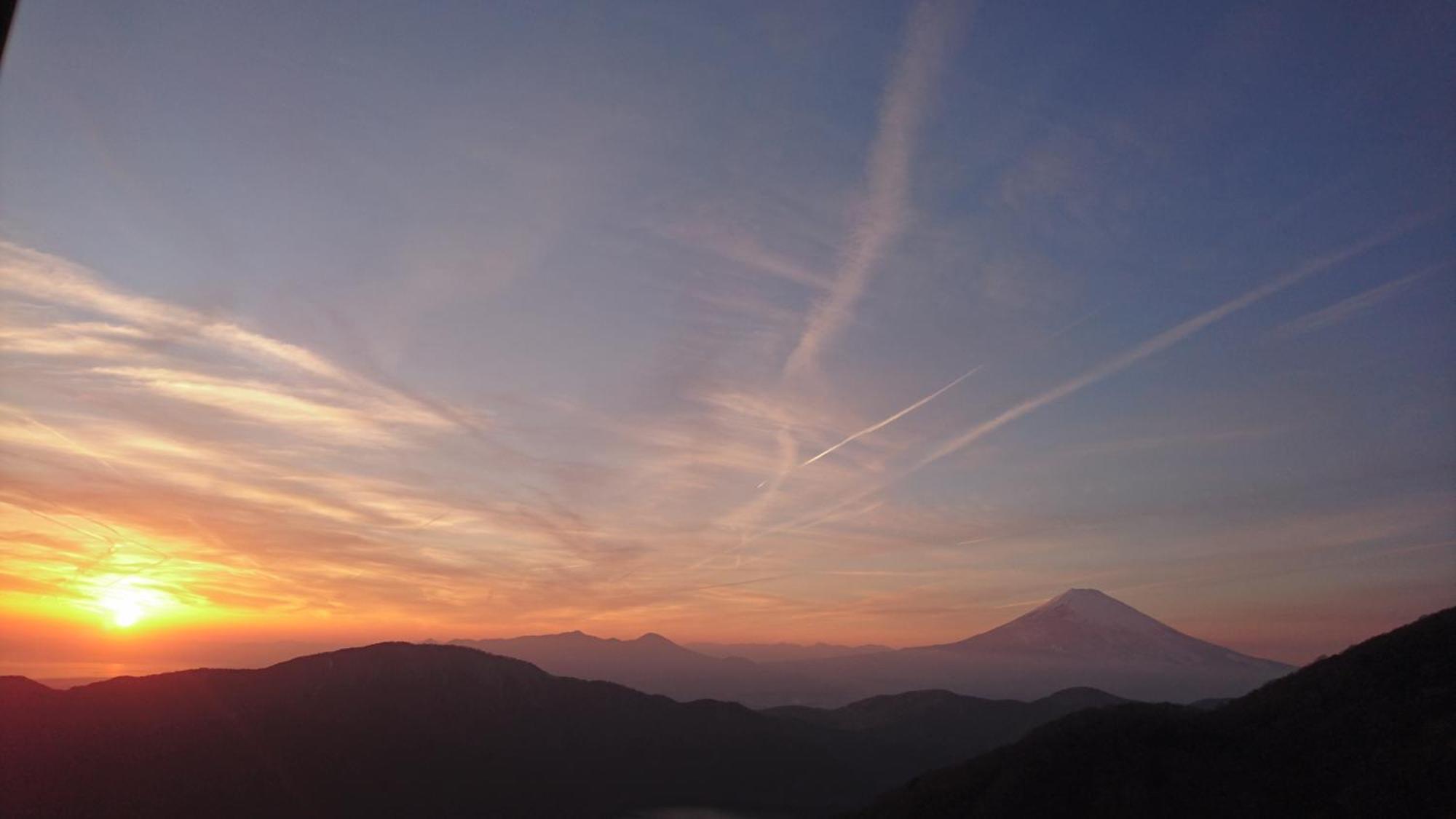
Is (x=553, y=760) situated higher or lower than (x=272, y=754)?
lower

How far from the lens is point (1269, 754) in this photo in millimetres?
54562

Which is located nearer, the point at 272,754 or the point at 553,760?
the point at 272,754

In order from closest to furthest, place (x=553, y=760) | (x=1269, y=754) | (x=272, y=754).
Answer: (x=1269, y=754) → (x=272, y=754) → (x=553, y=760)

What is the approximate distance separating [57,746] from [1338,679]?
18948cm

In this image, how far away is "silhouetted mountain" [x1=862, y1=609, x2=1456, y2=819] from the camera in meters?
45.7

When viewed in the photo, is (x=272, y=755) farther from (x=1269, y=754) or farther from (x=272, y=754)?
(x=1269, y=754)

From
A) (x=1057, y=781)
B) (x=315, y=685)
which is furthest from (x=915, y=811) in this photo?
(x=315, y=685)

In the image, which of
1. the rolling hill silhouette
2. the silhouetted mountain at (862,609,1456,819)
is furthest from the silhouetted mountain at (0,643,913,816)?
the silhouetted mountain at (862,609,1456,819)

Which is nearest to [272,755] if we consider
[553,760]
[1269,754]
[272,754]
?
[272,754]

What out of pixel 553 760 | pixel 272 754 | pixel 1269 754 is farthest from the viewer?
pixel 553 760

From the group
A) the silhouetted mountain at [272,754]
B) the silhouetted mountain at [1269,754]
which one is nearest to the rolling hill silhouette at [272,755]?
the silhouetted mountain at [272,754]

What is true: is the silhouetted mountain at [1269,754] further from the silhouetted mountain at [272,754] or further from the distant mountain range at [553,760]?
the silhouetted mountain at [272,754]

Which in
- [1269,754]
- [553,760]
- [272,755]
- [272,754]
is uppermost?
[1269,754]

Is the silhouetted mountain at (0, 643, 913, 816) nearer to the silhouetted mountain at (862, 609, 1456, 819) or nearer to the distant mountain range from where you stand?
the distant mountain range
